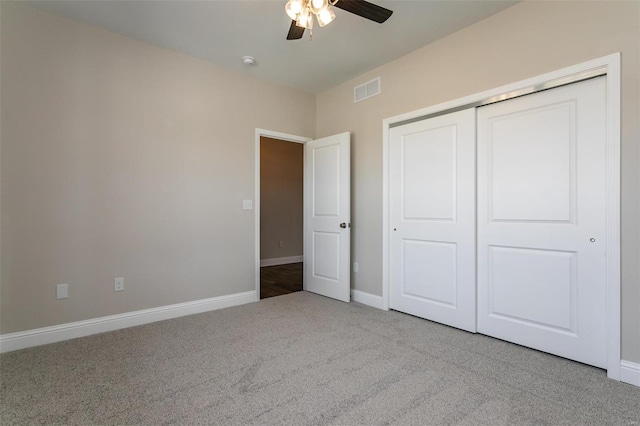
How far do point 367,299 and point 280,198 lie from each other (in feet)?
11.7

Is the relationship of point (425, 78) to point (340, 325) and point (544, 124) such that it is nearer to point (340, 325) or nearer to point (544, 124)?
point (544, 124)

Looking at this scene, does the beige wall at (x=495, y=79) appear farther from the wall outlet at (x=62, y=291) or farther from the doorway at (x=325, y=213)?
the wall outlet at (x=62, y=291)

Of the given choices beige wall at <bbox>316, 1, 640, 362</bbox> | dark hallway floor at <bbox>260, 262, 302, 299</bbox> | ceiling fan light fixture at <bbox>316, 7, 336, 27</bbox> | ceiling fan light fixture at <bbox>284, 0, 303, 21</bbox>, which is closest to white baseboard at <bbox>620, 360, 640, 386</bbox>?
beige wall at <bbox>316, 1, 640, 362</bbox>

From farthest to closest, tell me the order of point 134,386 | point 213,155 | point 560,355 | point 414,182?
point 213,155, point 414,182, point 560,355, point 134,386

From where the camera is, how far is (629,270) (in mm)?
1982

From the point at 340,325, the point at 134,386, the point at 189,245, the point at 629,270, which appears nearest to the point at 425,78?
the point at 629,270

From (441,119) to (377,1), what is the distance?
1.18 metres

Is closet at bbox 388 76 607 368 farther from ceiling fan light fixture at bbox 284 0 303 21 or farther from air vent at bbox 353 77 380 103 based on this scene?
ceiling fan light fixture at bbox 284 0 303 21

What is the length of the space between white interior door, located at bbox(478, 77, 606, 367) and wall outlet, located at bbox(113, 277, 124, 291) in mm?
3244

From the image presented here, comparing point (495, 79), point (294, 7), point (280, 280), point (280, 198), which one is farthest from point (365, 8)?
point (280, 198)

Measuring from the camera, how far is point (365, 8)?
202cm

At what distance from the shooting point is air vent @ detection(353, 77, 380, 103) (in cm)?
359

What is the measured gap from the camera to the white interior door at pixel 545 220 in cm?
214

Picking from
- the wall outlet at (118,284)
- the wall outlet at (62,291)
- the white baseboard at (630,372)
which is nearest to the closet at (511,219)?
the white baseboard at (630,372)
